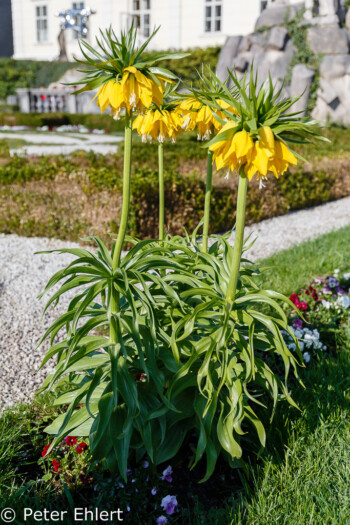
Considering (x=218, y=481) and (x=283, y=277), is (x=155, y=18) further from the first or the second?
(x=218, y=481)

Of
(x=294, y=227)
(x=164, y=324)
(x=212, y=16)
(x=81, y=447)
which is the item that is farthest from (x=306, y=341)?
(x=212, y=16)

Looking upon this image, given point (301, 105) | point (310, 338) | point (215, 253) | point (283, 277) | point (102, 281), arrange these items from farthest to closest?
1. point (301, 105)
2. point (283, 277)
3. point (310, 338)
4. point (215, 253)
5. point (102, 281)

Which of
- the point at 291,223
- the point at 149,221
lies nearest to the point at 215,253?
the point at 149,221

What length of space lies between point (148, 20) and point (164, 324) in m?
23.1

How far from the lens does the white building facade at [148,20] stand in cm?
2022

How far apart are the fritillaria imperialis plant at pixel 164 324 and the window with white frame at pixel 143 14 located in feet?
73.5

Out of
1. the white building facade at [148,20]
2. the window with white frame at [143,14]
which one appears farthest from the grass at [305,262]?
the window with white frame at [143,14]

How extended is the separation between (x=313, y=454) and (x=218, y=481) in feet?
1.42

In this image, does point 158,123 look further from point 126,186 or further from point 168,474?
point 168,474

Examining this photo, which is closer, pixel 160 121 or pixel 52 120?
pixel 160 121

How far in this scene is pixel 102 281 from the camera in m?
1.84

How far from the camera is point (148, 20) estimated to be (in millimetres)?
22375

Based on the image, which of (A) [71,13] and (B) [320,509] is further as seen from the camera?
(A) [71,13]

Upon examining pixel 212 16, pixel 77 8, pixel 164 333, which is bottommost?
pixel 164 333
